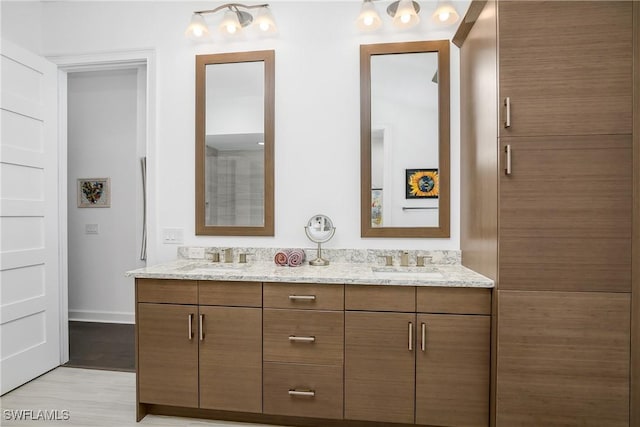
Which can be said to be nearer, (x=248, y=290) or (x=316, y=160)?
(x=248, y=290)

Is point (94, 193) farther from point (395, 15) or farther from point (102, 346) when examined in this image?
point (395, 15)

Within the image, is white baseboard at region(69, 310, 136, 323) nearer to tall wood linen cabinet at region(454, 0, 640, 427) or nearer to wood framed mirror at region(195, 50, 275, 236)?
wood framed mirror at region(195, 50, 275, 236)

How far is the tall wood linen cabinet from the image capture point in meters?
1.66

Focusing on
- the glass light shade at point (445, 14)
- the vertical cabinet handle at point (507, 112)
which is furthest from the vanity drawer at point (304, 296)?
the glass light shade at point (445, 14)

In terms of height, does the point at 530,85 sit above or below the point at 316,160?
above

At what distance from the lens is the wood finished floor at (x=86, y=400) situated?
2.07 metres

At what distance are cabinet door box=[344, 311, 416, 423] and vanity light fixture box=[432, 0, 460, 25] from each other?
1825 millimetres

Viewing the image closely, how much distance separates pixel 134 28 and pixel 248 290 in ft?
6.93

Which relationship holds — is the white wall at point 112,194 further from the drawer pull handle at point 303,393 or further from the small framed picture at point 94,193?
the drawer pull handle at point 303,393

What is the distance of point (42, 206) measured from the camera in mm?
2639

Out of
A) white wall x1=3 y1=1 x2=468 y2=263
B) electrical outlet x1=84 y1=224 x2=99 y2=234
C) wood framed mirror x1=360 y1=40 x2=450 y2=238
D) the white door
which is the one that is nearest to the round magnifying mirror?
white wall x1=3 y1=1 x2=468 y2=263

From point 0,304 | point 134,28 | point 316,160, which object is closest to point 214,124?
point 316,160

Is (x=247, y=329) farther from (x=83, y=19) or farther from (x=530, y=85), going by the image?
(x=83, y=19)

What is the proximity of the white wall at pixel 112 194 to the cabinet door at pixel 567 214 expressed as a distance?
3513 millimetres
